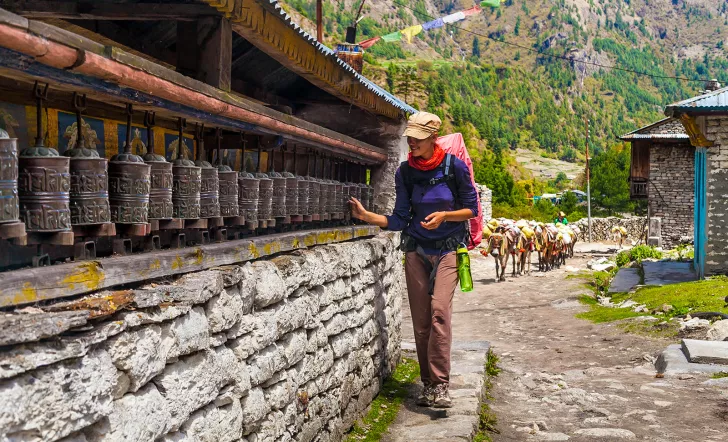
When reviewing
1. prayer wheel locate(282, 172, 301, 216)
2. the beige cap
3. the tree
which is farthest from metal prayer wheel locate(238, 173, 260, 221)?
the tree

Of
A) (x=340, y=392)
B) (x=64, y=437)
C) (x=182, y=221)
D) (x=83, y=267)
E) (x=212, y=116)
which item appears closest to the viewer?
(x=64, y=437)

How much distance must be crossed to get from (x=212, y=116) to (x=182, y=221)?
72 centimetres

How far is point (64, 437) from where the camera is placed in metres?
2.35

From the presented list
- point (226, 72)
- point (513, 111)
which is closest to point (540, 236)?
point (226, 72)

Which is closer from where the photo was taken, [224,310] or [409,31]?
[224,310]

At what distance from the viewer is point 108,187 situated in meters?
3.26

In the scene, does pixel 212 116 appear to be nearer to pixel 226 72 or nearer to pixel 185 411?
pixel 226 72

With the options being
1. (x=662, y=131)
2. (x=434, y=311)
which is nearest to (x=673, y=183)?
(x=662, y=131)

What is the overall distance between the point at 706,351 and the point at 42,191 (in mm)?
7944

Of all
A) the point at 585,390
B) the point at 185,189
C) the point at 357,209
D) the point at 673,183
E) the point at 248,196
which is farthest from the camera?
the point at 673,183

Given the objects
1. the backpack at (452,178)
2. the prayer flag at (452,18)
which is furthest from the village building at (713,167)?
the backpack at (452,178)

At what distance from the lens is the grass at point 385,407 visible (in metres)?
6.01

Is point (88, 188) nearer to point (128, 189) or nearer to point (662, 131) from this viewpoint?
point (128, 189)

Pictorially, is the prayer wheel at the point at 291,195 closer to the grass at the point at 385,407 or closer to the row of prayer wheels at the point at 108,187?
the row of prayer wheels at the point at 108,187
